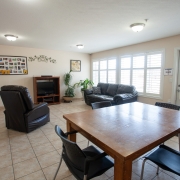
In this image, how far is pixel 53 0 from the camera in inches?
80.3

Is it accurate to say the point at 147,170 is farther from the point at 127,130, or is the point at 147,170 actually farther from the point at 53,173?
the point at 53,173

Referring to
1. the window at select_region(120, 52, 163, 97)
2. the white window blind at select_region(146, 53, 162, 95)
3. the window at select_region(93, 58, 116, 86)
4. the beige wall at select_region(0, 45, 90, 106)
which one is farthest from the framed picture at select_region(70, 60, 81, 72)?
the white window blind at select_region(146, 53, 162, 95)

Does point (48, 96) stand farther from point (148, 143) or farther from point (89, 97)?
point (148, 143)

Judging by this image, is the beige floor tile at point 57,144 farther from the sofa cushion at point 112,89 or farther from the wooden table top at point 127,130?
the sofa cushion at point 112,89

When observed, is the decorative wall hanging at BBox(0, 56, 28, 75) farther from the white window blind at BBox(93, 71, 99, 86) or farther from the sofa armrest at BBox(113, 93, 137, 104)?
the sofa armrest at BBox(113, 93, 137, 104)

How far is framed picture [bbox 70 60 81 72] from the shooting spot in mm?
6805

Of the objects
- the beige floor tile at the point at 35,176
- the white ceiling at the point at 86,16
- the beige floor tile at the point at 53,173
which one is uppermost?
the white ceiling at the point at 86,16

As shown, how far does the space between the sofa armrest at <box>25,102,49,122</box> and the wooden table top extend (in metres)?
1.66

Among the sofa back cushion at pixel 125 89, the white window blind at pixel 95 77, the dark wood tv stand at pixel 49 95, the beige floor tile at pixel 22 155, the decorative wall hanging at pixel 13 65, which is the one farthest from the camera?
the white window blind at pixel 95 77

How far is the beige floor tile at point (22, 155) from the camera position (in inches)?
84.7

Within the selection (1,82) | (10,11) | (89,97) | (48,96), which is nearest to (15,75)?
(1,82)

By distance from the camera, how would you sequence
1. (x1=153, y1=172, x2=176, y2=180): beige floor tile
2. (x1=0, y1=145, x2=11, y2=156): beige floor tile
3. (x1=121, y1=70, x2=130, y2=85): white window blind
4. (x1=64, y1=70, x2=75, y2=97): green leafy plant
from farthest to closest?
1. (x1=64, y1=70, x2=75, y2=97): green leafy plant
2. (x1=121, y1=70, x2=130, y2=85): white window blind
3. (x1=0, y1=145, x2=11, y2=156): beige floor tile
4. (x1=153, y1=172, x2=176, y2=180): beige floor tile

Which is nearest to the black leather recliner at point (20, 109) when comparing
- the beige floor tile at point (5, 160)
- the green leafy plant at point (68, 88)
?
the beige floor tile at point (5, 160)

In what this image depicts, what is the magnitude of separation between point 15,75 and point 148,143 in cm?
582
